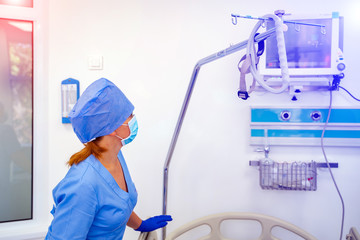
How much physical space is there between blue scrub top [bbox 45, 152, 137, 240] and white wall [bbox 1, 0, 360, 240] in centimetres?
65

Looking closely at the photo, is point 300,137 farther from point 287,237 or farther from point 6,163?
point 6,163

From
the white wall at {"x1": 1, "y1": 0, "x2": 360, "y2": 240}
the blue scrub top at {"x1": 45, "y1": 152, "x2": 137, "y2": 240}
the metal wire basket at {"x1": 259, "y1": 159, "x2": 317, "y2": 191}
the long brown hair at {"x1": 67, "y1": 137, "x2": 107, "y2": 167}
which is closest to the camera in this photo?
the blue scrub top at {"x1": 45, "y1": 152, "x2": 137, "y2": 240}

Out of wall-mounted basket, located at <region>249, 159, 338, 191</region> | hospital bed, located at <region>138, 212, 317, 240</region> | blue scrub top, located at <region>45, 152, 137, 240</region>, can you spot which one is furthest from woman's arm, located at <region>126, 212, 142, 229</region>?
wall-mounted basket, located at <region>249, 159, 338, 191</region>

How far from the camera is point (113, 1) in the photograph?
175cm

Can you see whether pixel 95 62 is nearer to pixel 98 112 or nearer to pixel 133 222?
pixel 98 112

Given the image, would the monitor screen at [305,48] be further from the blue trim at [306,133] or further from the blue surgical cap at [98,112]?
the blue surgical cap at [98,112]

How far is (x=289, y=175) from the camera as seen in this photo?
1.62 metres

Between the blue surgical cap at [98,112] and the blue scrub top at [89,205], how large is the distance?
12 cm

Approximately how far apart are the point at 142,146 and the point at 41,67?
2.67 feet

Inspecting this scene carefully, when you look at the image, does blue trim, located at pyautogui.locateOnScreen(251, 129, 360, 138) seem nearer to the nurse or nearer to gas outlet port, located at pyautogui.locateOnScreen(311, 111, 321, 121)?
gas outlet port, located at pyautogui.locateOnScreen(311, 111, 321, 121)

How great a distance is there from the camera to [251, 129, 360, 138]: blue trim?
5.47ft

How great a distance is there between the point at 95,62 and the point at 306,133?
1362mm

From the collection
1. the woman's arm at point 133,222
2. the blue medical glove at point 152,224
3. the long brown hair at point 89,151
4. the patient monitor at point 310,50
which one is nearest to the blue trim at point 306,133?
the patient monitor at point 310,50

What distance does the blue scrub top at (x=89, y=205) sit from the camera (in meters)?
0.97
